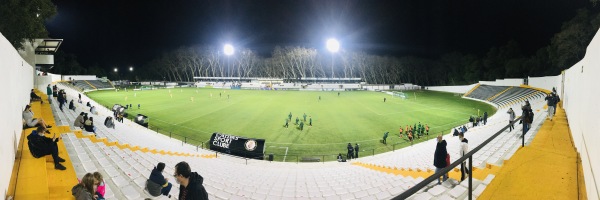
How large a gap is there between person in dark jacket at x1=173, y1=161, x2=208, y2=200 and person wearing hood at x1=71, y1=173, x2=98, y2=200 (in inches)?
86.9

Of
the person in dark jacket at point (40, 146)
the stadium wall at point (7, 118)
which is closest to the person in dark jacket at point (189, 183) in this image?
the stadium wall at point (7, 118)

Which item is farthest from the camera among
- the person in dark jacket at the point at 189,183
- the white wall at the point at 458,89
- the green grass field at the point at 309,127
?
the white wall at the point at 458,89

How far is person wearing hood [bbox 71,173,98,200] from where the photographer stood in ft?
18.2

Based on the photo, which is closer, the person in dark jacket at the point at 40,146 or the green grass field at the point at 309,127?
the person in dark jacket at the point at 40,146

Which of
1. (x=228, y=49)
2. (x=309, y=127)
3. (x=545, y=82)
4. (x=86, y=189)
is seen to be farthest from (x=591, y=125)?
(x=228, y=49)

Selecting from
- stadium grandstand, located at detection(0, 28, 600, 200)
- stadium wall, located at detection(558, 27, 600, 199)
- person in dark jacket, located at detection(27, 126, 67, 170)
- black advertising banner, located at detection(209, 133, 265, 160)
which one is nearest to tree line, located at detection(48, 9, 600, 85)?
black advertising banner, located at detection(209, 133, 265, 160)

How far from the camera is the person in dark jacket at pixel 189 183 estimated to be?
4.56 m

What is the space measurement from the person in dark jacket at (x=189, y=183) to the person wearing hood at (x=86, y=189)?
86.9 inches

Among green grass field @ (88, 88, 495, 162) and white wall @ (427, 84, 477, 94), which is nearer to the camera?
green grass field @ (88, 88, 495, 162)

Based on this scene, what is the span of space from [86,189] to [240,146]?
15371 mm

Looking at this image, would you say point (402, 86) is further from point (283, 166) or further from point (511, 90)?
point (283, 166)

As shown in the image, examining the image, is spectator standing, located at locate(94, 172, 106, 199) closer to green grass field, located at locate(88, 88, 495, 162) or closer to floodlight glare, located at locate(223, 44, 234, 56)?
green grass field, located at locate(88, 88, 495, 162)

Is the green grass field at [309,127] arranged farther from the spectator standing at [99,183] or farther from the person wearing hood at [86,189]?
the person wearing hood at [86,189]

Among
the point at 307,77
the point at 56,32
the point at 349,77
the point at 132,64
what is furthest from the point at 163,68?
the point at 349,77
